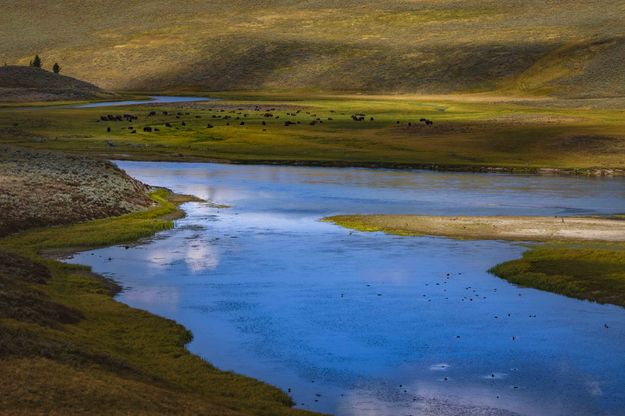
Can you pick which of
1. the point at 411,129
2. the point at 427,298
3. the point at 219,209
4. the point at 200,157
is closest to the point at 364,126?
the point at 411,129

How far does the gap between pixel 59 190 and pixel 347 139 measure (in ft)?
161

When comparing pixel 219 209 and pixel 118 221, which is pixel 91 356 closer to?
pixel 118 221

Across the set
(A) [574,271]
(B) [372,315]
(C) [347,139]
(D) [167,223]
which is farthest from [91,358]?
(C) [347,139]

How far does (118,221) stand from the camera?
51.6 m

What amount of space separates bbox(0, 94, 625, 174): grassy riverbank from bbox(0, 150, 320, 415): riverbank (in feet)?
157

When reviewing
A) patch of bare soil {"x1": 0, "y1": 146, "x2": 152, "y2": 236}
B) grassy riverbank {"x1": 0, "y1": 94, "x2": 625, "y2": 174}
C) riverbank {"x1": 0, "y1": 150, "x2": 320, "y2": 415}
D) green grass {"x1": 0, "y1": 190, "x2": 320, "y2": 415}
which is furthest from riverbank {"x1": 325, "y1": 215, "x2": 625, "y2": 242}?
grassy riverbank {"x1": 0, "y1": 94, "x2": 625, "y2": 174}

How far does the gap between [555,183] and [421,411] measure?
51911mm

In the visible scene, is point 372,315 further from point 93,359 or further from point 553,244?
point 553,244

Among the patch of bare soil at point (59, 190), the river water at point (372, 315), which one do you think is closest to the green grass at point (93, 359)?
the river water at point (372, 315)

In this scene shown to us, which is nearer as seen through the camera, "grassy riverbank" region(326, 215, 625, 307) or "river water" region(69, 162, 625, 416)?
"river water" region(69, 162, 625, 416)

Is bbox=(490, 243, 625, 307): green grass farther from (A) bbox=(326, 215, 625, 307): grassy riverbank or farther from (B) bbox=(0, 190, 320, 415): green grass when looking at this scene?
(B) bbox=(0, 190, 320, 415): green grass

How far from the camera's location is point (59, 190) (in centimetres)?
5459

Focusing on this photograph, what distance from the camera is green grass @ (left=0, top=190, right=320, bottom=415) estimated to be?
20.1 meters

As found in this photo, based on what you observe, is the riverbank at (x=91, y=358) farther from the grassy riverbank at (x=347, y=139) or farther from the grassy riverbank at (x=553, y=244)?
the grassy riverbank at (x=347, y=139)
